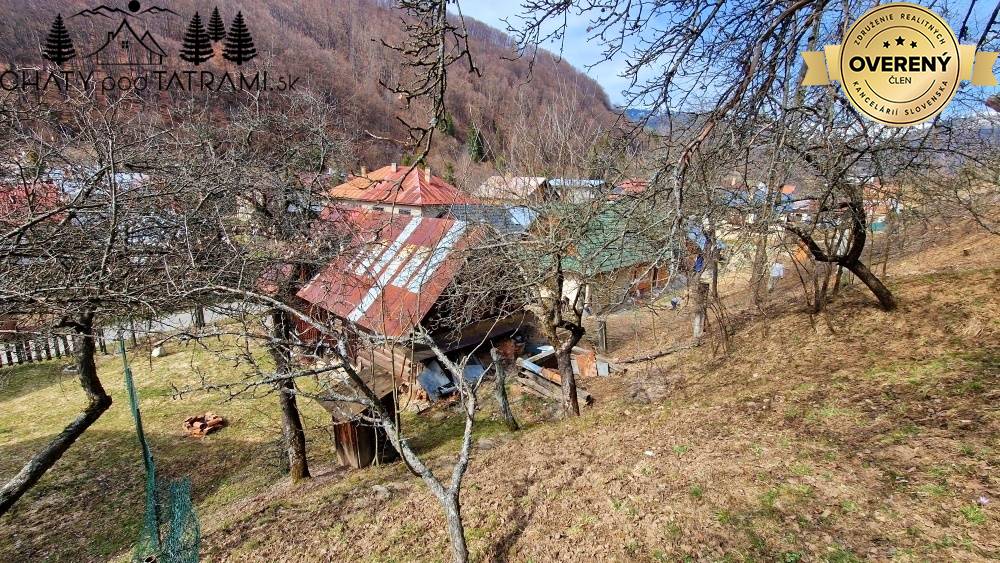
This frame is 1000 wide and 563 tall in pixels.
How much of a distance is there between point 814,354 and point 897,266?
9.03 m

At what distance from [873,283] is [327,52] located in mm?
65194

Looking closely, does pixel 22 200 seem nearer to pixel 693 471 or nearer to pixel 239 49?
pixel 693 471

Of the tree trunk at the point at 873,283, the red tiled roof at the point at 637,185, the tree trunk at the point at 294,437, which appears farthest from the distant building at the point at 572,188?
the tree trunk at the point at 294,437

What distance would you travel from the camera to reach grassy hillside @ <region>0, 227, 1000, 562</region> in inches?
115

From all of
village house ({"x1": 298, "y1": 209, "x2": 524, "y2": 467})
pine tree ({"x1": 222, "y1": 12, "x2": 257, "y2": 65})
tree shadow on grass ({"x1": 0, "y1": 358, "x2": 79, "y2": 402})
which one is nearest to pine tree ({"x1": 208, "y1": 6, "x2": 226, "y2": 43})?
pine tree ({"x1": 222, "y1": 12, "x2": 257, "y2": 65})

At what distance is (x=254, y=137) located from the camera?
8031 millimetres

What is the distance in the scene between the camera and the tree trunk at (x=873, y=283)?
6214 millimetres

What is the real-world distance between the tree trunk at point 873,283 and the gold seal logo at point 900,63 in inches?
202

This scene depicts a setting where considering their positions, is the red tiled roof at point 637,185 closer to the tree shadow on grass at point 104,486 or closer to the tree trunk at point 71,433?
the tree trunk at point 71,433

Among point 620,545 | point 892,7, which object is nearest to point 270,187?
point 620,545

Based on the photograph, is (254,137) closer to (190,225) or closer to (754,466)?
(190,225)

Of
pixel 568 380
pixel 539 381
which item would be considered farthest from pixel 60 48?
pixel 568 380

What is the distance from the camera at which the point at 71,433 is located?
4.11 m

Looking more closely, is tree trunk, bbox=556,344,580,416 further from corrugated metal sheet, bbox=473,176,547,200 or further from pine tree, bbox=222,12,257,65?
pine tree, bbox=222,12,257,65
